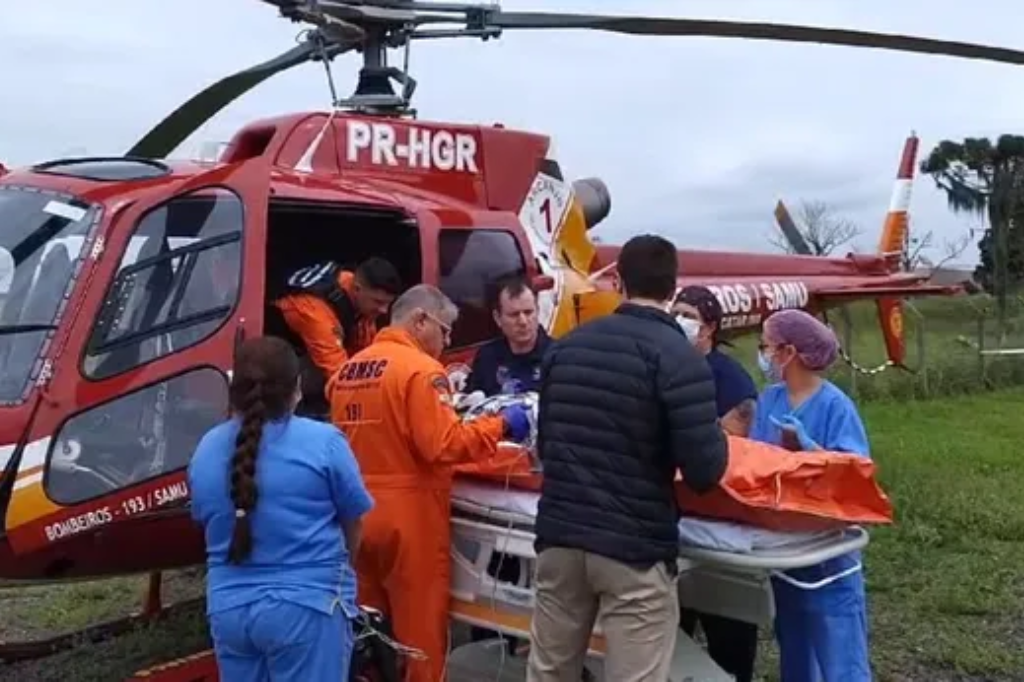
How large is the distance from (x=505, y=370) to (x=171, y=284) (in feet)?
4.34

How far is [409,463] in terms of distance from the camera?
447cm

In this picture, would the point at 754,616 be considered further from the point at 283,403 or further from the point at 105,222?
the point at 105,222

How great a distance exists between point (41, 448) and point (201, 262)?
949 millimetres

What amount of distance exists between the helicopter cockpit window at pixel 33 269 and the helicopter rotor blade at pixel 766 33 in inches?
96.3

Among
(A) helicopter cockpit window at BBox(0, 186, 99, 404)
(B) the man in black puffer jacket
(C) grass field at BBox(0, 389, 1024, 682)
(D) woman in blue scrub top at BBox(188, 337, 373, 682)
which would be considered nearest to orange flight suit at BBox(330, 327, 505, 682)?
(B) the man in black puffer jacket

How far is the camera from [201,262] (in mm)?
5035

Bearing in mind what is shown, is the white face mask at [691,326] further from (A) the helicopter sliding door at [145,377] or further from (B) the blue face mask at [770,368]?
(A) the helicopter sliding door at [145,377]

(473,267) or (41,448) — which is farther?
(473,267)

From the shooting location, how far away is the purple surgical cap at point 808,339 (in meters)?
4.37

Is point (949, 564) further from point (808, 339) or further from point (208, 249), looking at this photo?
point (208, 249)

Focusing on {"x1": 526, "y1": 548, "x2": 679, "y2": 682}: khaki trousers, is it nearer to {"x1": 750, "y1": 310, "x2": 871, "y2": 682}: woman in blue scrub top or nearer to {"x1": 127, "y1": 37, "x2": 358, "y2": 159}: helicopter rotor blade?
{"x1": 750, "y1": 310, "x2": 871, "y2": 682}: woman in blue scrub top

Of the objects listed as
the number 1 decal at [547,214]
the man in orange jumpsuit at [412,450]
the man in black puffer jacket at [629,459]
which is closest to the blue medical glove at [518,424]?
the man in orange jumpsuit at [412,450]

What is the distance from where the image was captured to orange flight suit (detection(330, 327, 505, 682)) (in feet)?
14.4

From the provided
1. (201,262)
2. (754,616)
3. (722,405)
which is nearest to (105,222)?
(201,262)
